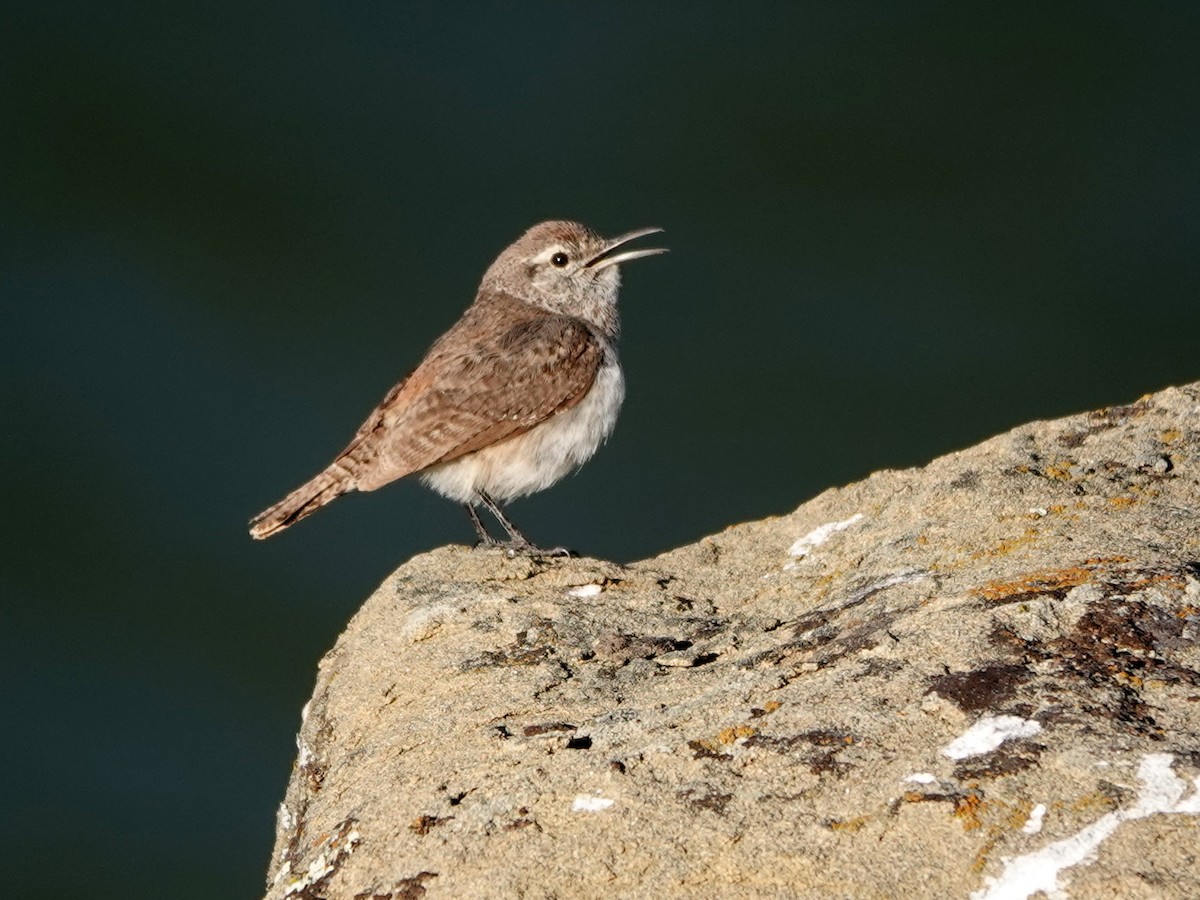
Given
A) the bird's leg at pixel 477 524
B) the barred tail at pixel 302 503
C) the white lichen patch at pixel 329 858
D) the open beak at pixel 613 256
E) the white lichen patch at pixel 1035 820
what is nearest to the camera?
the white lichen patch at pixel 1035 820

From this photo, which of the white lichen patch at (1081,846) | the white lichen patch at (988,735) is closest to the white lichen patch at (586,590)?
the white lichen patch at (988,735)

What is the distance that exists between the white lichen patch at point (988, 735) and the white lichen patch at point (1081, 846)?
0.84ft

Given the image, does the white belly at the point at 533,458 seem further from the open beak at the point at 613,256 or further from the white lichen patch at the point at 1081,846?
the white lichen patch at the point at 1081,846

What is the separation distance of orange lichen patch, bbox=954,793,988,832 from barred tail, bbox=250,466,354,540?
4.48 m

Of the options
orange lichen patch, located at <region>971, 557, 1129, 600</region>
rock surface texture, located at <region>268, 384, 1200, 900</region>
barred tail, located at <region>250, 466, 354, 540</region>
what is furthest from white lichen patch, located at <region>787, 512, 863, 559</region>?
barred tail, located at <region>250, 466, 354, 540</region>

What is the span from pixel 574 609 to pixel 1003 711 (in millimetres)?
1640

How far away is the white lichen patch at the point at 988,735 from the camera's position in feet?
9.18

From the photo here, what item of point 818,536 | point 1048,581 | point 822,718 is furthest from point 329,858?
point 818,536

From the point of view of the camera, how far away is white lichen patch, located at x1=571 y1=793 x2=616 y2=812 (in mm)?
2877

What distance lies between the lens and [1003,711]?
2.89 m

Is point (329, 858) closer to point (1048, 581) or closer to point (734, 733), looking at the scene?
point (734, 733)

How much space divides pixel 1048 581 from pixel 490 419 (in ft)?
12.7

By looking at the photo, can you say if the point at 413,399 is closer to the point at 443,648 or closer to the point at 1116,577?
the point at 443,648

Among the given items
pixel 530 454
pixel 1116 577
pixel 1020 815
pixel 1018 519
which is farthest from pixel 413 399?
pixel 1020 815
